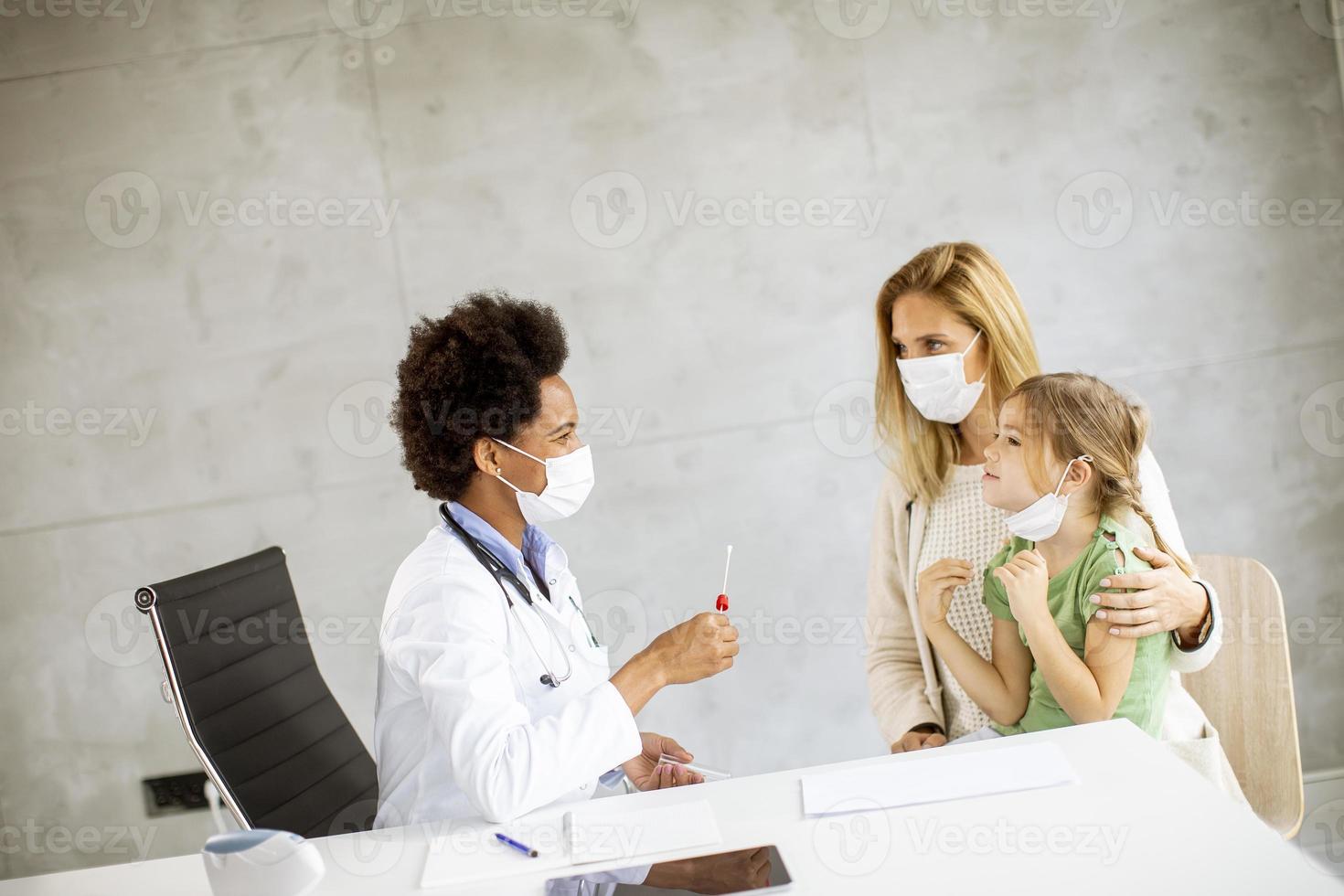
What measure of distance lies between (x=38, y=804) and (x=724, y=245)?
2.73 m

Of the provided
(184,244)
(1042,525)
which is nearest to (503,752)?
(1042,525)

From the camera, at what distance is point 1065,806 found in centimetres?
140

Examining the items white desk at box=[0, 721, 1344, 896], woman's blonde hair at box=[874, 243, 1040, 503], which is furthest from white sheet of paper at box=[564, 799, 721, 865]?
woman's blonde hair at box=[874, 243, 1040, 503]

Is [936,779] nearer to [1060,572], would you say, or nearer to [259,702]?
[1060,572]

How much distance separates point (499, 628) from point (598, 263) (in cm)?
168

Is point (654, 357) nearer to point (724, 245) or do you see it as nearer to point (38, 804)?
point (724, 245)

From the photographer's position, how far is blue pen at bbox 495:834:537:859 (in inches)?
56.8

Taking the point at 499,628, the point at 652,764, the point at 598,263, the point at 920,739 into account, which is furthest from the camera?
the point at 598,263

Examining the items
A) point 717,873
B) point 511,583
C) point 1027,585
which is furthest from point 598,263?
point 717,873

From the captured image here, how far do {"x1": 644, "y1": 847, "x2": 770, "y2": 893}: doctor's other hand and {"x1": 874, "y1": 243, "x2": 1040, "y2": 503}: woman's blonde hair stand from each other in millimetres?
1106

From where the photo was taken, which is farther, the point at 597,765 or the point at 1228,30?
the point at 1228,30

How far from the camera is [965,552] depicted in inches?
86.7

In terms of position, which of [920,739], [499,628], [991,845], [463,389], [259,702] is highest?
[463,389]

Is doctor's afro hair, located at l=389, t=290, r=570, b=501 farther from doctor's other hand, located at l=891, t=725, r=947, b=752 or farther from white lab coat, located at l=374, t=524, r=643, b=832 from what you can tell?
doctor's other hand, located at l=891, t=725, r=947, b=752
